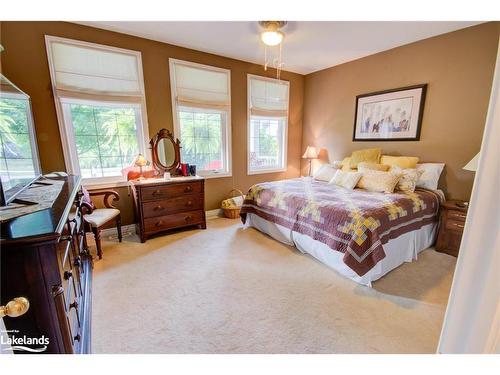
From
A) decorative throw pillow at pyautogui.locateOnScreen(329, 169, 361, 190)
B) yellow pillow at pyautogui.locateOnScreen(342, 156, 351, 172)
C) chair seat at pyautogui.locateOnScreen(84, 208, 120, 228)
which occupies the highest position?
yellow pillow at pyautogui.locateOnScreen(342, 156, 351, 172)

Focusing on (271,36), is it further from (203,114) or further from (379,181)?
(379,181)

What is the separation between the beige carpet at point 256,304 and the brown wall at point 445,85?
4.10 ft

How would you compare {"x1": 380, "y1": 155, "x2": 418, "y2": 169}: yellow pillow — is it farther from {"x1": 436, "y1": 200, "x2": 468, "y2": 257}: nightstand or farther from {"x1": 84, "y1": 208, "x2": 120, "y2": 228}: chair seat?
{"x1": 84, "y1": 208, "x2": 120, "y2": 228}: chair seat

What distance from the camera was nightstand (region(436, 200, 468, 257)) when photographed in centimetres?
236

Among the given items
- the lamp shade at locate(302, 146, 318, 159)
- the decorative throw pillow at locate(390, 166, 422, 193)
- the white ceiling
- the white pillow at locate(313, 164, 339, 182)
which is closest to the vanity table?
the white ceiling

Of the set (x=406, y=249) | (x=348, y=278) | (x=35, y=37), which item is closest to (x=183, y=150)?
(x=35, y=37)

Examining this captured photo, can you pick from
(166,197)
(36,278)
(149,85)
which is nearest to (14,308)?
(36,278)

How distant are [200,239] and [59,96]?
88.1 inches

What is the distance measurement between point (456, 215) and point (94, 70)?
4.30 m

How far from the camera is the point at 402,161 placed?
119 inches

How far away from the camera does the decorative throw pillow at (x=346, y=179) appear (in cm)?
289

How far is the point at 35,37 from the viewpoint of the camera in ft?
7.59

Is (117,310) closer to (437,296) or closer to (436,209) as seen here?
(437,296)

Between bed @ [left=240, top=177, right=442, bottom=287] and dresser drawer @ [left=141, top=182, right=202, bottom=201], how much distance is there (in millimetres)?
865
